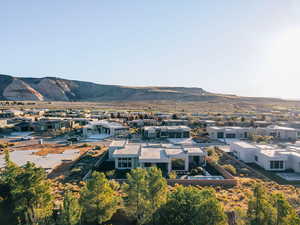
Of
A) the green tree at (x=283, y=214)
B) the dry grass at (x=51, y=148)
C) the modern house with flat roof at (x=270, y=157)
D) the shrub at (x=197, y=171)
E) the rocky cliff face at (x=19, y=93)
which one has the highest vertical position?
the rocky cliff face at (x=19, y=93)

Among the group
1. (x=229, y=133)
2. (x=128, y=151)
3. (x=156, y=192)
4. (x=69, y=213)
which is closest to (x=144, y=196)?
(x=156, y=192)

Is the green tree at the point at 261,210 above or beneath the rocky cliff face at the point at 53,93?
beneath

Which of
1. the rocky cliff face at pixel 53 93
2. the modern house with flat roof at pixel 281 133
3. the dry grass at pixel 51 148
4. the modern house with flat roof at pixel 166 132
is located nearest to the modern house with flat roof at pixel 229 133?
the modern house with flat roof at pixel 281 133

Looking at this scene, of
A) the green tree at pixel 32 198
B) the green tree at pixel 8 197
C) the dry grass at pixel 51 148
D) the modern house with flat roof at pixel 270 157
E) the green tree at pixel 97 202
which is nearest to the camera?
the green tree at pixel 32 198

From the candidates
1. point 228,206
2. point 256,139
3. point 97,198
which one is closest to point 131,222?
point 97,198

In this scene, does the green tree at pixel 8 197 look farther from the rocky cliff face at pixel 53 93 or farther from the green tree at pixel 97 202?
the rocky cliff face at pixel 53 93

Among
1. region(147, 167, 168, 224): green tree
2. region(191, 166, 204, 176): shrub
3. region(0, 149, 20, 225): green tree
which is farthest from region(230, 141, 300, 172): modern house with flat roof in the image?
region(0, 149, 20, 225): green tree

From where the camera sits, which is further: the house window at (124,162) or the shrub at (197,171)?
the house window at (124,162)

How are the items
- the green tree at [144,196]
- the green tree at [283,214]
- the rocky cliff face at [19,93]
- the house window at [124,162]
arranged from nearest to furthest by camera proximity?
the green tree at [283,214] < the green tree at [144,196] < the house window at [124,162] < the rocky cliff face at [19,93]
